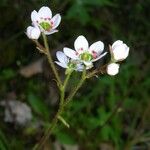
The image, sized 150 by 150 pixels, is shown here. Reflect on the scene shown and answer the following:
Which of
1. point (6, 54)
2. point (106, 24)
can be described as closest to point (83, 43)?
point (6, 54)

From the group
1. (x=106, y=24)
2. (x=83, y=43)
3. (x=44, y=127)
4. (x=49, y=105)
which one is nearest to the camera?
(x=83, y=43)

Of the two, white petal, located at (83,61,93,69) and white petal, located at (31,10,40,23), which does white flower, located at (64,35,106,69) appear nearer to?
white petal, located at (83,61,93,69)

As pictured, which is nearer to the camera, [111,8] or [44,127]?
[44,127]

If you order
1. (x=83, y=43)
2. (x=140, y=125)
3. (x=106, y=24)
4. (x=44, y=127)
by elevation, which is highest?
(x=83, y=43)

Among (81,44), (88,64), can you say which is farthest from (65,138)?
(88,64)

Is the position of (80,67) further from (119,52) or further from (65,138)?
(65,138)

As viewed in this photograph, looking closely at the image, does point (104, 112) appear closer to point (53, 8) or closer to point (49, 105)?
point (49, 105)

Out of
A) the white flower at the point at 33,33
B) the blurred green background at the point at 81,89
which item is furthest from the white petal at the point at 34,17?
the blurred green background at the point at 81,89
